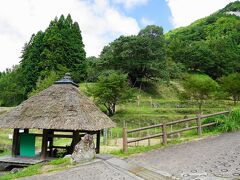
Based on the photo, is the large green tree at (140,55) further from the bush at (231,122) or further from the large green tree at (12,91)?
the bush at (231,122)

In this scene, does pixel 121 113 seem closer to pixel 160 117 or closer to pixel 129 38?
pixel 160 117

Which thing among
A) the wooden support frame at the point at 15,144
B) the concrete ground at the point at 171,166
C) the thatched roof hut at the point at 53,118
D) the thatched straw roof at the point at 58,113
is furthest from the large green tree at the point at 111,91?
the concrete ground at the point at 171,166

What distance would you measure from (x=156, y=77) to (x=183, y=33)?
47.2m

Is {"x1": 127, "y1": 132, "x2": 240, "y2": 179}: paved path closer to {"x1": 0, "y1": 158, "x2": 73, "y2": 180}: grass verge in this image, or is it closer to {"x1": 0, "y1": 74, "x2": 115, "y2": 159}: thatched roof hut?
{"x1": 0, "y1": 158, "x2": 73, "y2": 180}: grass verge

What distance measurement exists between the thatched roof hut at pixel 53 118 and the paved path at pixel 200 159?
2812mm

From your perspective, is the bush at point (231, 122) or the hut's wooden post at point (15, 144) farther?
the bush at point (231, 122)

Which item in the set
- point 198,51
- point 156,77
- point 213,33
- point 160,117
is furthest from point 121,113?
point 213,33

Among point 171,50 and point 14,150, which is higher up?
point 171,50

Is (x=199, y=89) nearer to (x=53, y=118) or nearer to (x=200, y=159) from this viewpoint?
(x=53, y=118)

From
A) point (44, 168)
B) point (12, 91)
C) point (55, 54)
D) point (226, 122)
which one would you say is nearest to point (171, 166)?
point (44, 168)

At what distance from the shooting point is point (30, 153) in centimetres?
1213

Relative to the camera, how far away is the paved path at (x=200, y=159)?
7114 millimetres

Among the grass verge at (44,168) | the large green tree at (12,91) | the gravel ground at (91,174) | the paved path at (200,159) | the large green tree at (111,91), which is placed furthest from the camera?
the large green tree at (12,91)

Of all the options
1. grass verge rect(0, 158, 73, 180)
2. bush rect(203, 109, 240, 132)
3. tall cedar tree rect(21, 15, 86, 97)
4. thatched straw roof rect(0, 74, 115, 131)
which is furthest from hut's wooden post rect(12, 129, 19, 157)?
tall cedar tree rect(21, 15, 86, 97)
